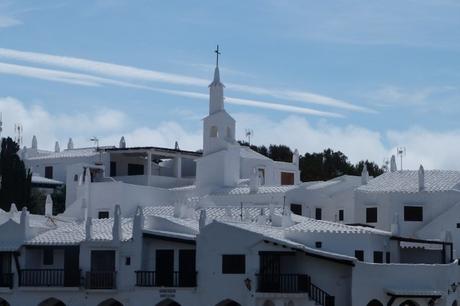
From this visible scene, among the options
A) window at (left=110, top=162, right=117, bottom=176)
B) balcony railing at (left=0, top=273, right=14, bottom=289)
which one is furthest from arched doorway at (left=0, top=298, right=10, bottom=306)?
window at (left=110, top=162, right=117, bottom=176)

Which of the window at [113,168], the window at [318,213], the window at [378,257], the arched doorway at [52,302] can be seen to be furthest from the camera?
the window at [113,168]

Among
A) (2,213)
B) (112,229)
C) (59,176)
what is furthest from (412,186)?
(59,176)

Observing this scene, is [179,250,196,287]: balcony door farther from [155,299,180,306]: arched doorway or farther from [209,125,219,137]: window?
[209,125,219,137]: window

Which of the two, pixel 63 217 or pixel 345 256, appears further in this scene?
pixel 63 217

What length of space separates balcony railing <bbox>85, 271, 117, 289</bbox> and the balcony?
96 cm

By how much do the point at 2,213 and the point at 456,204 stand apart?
29600mm

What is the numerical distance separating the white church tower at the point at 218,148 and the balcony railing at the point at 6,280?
2190 centimetres

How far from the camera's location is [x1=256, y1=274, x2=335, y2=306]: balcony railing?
56.1 metres

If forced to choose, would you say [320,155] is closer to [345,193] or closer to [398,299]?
[345,193]

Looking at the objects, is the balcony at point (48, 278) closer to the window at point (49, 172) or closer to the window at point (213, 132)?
the window at point (213, 132)

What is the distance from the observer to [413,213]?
235 ft

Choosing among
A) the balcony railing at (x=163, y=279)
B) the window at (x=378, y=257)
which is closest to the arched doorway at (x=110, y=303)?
the balcony railing at (x=163, y=279)

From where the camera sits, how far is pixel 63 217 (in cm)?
7600

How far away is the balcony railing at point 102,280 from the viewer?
2370 inches
